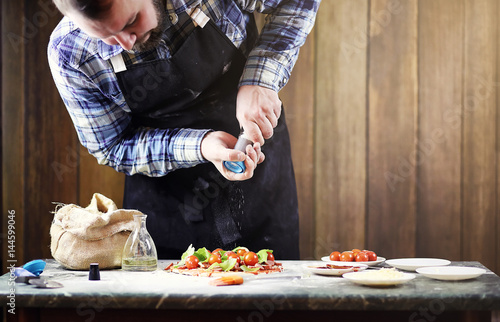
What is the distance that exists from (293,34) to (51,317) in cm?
121

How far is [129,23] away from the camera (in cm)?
163

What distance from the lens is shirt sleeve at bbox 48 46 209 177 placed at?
6.17ft

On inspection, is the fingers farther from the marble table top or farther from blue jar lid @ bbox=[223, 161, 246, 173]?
the marble table top

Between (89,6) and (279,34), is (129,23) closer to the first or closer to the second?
(89,6)

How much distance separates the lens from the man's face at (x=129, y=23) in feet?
5.12

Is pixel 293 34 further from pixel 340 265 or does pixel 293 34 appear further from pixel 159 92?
pixel 340 265

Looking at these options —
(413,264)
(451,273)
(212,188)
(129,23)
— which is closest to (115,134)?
(212,188)

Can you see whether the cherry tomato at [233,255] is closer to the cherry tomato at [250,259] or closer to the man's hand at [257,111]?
the cherry tomato at [250,259]

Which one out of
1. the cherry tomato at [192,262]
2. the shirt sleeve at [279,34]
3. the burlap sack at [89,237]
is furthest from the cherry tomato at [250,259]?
the shirt sleeve at [279,34]

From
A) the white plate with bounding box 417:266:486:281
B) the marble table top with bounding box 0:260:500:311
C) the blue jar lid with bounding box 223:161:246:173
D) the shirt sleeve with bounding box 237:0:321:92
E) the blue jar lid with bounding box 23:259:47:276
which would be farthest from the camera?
the shirt sleeve with bounding box 237:0:321:92

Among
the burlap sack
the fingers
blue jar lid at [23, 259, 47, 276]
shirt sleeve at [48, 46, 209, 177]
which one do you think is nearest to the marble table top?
blue jar lid at [23, 259, 47, 276]

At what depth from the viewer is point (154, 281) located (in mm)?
1394

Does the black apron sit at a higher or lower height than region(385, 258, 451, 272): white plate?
higher

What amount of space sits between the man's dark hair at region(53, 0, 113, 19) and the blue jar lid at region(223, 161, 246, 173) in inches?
20.9
